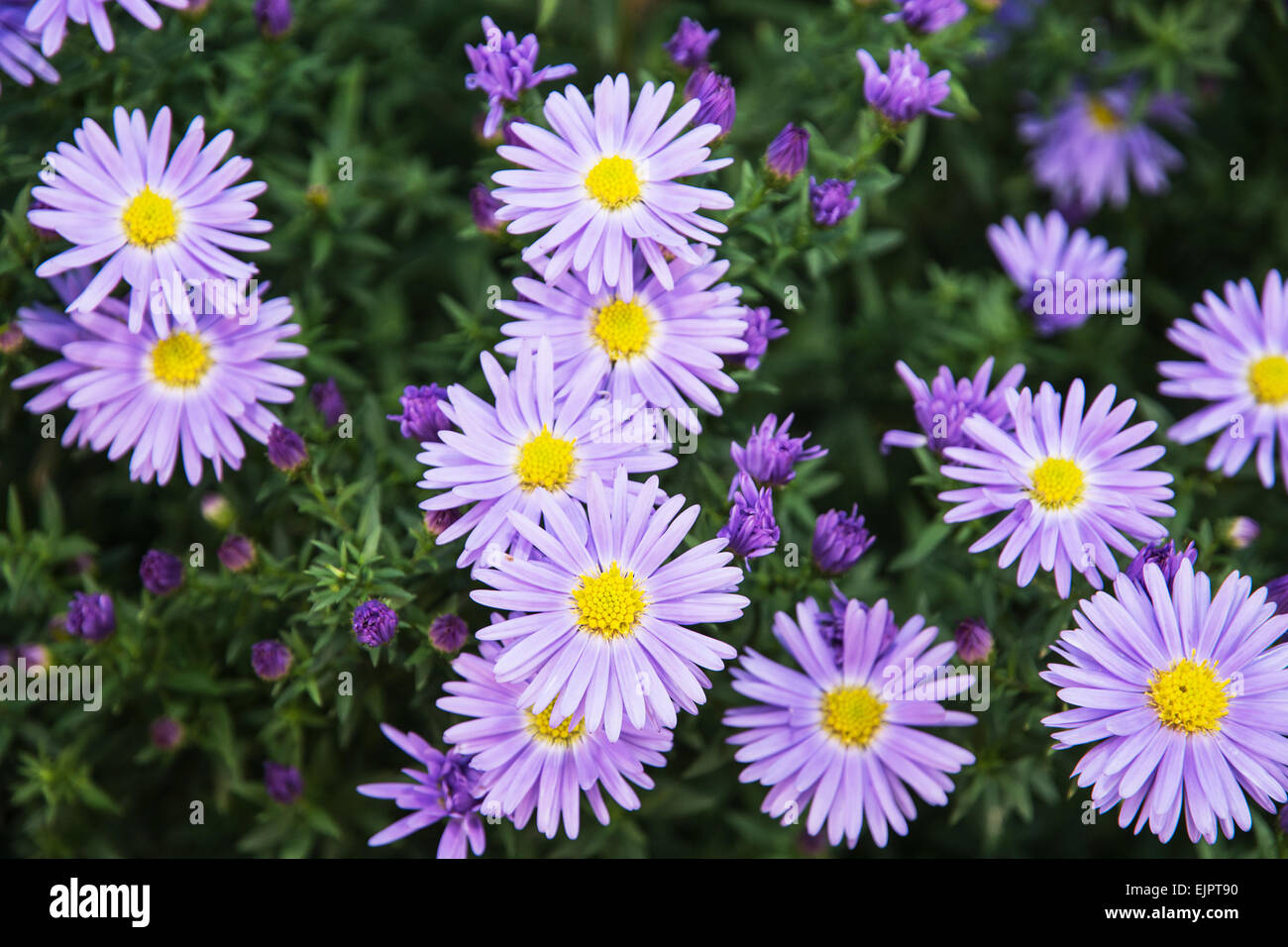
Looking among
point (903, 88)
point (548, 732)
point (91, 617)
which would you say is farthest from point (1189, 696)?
point (91, 617)

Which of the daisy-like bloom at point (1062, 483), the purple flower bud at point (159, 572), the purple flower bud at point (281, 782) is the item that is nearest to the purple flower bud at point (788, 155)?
the daisy-like bloom at point (1062, 483)

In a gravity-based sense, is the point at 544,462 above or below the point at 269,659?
above

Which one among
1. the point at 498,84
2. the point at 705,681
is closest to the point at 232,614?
the point at 705,681

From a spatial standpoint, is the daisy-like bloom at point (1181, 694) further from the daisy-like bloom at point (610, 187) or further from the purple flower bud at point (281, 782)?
the purple flower bud at point (281, 782)

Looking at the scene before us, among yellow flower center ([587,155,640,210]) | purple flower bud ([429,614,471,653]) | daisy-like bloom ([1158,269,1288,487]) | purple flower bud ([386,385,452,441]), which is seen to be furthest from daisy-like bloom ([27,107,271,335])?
daisy-like bloom ([1158,269,1288,487])

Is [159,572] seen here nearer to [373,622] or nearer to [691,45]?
[373,622]

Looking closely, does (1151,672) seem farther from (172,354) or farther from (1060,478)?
(172,354)
